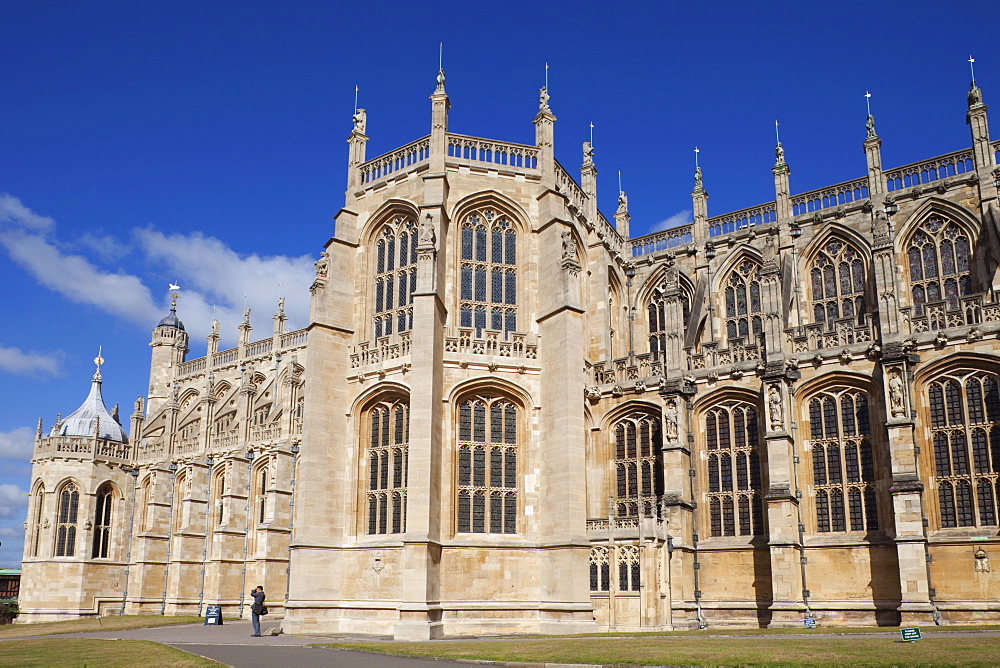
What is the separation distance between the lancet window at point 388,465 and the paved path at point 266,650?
4.00 m

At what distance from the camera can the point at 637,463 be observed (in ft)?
106

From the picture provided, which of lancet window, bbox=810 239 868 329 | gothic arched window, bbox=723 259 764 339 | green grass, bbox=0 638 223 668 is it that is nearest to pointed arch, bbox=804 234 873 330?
lancet window, bbox=810 239 868 329

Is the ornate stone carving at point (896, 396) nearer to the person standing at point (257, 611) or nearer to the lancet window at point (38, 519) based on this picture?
the person standing at point (257, 611)

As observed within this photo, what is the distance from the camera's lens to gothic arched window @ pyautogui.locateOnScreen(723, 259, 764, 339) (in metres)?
36.8

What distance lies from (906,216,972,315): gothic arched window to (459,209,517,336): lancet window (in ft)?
51.9

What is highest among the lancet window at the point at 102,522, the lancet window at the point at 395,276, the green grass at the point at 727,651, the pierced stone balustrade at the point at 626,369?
the lancet window at the point at 395,276

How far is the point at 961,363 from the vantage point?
2702 centimetres

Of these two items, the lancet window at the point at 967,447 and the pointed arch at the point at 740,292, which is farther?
the pointed arch at the point at 740,292

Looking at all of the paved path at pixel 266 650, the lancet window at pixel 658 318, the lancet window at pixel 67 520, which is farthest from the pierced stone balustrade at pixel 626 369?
the lancet window at pixel 67 520

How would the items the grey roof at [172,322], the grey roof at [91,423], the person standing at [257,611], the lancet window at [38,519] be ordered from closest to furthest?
the person standing at [257,611] → the lancet window at [38,519] → the grey roof at [91,423] → the grey roof at [172,322]

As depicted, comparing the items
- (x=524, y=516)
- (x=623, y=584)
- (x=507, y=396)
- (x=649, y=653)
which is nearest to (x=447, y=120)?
(x=507, y=396)

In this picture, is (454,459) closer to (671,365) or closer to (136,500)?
(671,365)

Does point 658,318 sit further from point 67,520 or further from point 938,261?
point 67,520

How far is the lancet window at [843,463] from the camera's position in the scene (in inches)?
1107
